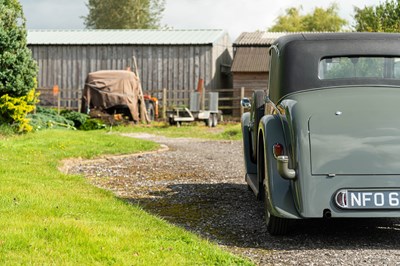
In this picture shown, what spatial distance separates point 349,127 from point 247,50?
31.0 meters

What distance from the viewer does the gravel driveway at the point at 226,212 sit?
6767mm

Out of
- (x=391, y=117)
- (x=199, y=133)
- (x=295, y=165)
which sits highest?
(x=391, y=117)

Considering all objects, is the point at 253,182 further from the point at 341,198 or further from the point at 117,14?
the point at 117,14

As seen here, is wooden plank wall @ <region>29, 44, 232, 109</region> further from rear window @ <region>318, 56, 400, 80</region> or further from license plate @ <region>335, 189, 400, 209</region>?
license plate @ <region>335, 189, 400, 209</region>

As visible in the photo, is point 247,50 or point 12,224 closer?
point 12,224

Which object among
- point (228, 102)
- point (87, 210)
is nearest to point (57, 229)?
point (87, 210)

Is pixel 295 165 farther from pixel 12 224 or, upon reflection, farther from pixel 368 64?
pixel 12 224

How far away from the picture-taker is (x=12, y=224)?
6.86m

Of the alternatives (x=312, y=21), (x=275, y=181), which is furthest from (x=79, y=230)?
(x=312, y=21)

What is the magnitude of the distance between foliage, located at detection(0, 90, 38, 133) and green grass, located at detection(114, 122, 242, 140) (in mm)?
5343

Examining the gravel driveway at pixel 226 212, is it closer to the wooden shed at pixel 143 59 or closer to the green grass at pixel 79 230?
the green grass at pixel 79 230

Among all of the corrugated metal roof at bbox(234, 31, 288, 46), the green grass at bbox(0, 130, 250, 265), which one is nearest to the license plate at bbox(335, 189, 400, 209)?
the green grass at bbox(0, 130, 250, 265)

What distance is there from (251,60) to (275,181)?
29858 millimetres

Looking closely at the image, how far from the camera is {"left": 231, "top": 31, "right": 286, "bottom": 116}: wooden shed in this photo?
35531mm
